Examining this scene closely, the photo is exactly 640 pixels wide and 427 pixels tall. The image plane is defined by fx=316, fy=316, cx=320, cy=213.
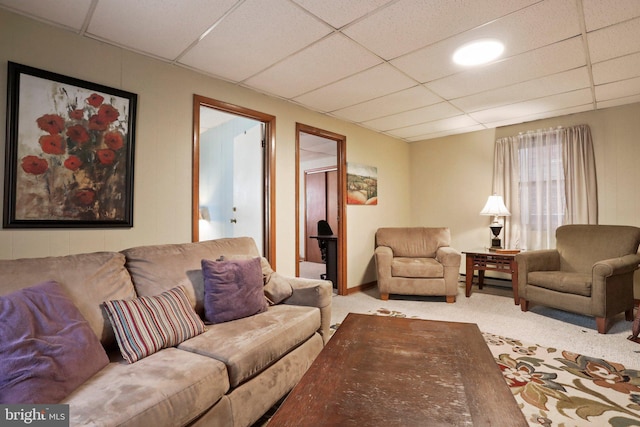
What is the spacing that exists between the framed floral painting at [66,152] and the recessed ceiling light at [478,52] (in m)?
2.61

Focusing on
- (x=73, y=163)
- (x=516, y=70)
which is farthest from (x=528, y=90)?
(x=73, y=163)

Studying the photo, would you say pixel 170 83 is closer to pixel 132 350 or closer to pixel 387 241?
pixel 132 350

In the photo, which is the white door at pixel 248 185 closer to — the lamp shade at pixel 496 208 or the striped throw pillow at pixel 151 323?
the striped throw pillow at pixel 151 323

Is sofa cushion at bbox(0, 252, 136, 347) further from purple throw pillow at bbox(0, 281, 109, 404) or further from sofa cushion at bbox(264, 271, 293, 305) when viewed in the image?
sofa cushion at bbox(264, 271, 293, 305)

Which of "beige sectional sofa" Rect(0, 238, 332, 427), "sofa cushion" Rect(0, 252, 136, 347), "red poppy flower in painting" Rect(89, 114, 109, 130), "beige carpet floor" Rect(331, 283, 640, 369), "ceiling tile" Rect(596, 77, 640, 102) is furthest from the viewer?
"ceiling tile" Rect(596, 77, 640, 102)

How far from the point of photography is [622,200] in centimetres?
378

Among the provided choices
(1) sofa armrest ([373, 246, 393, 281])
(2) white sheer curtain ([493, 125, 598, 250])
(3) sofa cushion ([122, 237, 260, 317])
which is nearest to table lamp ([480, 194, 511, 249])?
(2) white sheer curtain ([493, 125, 598, 250])

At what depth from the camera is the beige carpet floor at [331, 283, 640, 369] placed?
2.55 metres

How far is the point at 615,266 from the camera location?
2803mm

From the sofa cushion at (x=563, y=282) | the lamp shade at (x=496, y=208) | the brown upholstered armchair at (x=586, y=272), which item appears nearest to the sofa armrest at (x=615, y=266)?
the brown upholstered armchair at (x=586, y=272)

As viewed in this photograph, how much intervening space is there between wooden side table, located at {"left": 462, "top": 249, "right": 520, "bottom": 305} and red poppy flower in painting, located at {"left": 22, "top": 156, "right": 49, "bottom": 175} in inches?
172

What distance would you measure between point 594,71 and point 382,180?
2.78 m

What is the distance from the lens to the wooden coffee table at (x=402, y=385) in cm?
101

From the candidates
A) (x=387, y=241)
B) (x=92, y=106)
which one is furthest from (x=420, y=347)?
A: (x=387, y=241)
